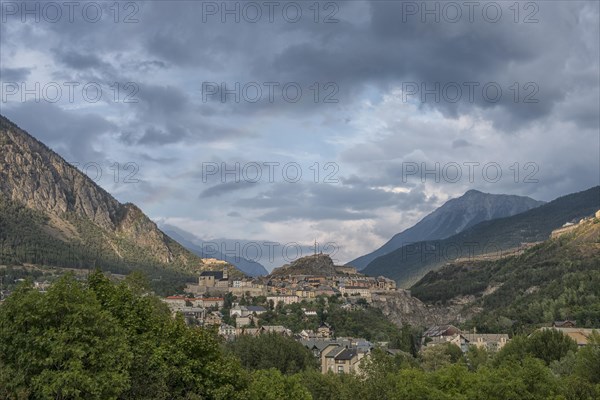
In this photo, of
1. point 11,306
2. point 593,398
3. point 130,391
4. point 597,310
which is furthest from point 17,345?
point 597,310

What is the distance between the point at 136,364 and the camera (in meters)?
37.9

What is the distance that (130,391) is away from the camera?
123ft

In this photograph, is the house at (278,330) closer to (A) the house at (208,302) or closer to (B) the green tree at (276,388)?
(A) the house at (208,302)

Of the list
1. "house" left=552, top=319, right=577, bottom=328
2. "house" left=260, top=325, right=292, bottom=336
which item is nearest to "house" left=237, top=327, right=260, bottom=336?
"house" left=260, top=325, right=292, bottom=336

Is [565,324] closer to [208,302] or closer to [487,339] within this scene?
[487,339]

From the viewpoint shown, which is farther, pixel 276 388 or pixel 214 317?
pixel 214 317

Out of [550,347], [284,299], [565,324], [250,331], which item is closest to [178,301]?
[284,299]

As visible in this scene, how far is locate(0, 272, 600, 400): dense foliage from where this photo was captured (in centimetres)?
3309

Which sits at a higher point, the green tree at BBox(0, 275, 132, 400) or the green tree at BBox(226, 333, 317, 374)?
the green tree at BBox(0, 275, 132, 400)

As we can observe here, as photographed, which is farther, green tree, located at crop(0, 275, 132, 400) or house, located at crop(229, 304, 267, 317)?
house, located at crop(229, 304, 267, 317)

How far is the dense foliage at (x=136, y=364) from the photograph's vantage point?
3309 centimetres

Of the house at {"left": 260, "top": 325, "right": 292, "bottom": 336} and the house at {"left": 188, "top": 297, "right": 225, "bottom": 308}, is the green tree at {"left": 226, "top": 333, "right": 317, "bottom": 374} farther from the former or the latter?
the house at {"left": 188, "top": 297, "right": 225, "bottom": 308}

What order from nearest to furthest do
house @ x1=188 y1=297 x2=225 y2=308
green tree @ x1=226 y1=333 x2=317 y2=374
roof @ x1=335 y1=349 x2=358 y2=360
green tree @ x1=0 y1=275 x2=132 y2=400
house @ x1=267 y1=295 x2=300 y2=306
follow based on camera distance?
green tree @ x1=0 y1=275 x2=132 y2=400 → green tree @ x1=226 y1=333 x2=317 y2=374 → roof @ x1=335 y1=349 x2=358 y2=360 → house @ x1=188 y1=297 x2=225 y2=308 → house @ x1=267 y1=295 x2=300 y2=306

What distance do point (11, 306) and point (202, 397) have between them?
41.2ft
